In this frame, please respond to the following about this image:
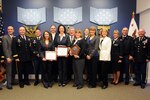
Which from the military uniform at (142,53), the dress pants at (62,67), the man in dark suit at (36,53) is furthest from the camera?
the man in dark suit at (36,53)

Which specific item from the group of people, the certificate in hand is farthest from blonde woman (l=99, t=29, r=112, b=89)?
the certificate in hand

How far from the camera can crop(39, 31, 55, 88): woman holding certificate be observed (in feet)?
16.9

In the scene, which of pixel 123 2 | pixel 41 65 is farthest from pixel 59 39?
pixel 123 2

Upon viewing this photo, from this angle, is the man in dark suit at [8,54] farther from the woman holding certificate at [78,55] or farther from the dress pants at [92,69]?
the dress pants at [92,69]

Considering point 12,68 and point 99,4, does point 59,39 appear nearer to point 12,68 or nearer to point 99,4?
point 12,68

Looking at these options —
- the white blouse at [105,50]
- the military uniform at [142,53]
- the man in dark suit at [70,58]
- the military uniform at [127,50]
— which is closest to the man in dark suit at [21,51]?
the man in dark suit at [70,58]

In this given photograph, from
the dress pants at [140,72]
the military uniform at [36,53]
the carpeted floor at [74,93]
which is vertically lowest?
the carpeted floor at [74,93]

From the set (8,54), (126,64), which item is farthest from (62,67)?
(126,64)

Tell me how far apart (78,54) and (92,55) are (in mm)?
332

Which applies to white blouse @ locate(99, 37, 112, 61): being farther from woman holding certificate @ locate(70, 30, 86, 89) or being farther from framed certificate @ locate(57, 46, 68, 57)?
framed certificate @ locate(57, 46, 68, 57)

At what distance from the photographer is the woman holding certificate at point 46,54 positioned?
5141 mm

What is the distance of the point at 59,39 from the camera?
17.0ft

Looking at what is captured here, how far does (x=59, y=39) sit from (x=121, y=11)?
2.41m

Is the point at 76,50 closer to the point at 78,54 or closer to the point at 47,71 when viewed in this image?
the point at 78,54
